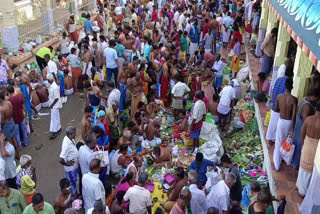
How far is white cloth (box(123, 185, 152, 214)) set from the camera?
5602 millimetres

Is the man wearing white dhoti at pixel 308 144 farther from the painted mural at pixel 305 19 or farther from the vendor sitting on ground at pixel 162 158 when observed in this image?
the vendor sitting on ground at pixel 162 158

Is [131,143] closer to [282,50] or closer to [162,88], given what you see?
[162,88]

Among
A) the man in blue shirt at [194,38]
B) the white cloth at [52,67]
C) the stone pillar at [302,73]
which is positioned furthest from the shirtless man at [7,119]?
the man in blue shirt at [194,38]

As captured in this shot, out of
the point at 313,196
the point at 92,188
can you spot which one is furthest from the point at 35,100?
the point at 313,196

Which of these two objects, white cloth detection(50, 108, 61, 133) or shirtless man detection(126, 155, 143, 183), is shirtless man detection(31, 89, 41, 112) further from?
shirtless man detection(126, 155, 143, 183)

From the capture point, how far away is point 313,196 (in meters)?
5.52

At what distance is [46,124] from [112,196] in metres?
4.16

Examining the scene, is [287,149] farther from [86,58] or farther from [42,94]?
Answer: [86,58]

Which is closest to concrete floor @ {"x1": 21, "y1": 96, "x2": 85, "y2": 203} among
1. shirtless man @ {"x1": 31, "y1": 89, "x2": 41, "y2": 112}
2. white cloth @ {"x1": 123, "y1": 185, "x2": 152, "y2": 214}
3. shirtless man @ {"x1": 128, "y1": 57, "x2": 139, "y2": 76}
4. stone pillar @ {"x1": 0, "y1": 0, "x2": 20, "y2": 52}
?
shirtless man @ {"x1": 31, "y1": 89, "x2": 41, "y2": 112}

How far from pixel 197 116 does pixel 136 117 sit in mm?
1368

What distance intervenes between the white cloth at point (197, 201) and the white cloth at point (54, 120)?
4.63 metres

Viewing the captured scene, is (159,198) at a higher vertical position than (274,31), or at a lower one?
lower

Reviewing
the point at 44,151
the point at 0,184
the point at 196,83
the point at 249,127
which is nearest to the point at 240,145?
the point at 249,127

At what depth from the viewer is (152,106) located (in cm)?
939
